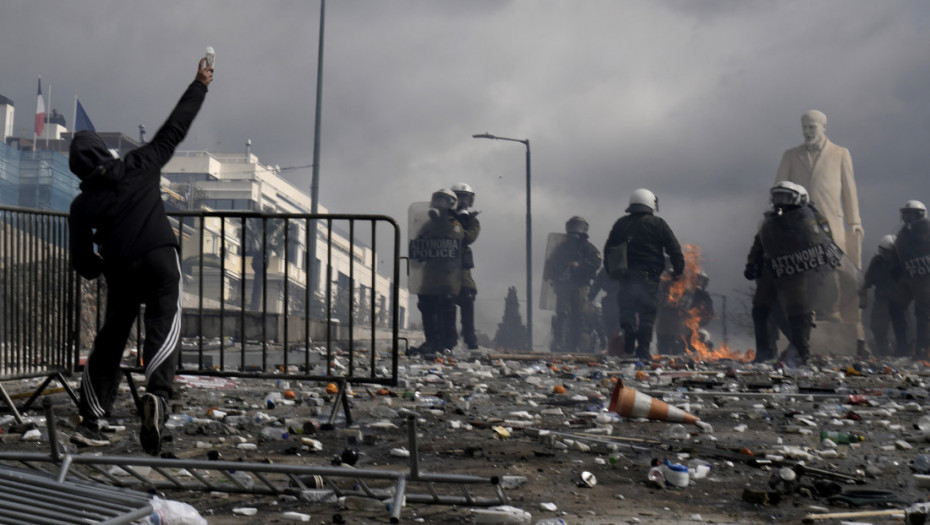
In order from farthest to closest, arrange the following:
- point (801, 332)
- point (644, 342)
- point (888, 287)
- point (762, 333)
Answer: point (888, 287) → point (644, 342) → point (762, 333) → point (801, 332)

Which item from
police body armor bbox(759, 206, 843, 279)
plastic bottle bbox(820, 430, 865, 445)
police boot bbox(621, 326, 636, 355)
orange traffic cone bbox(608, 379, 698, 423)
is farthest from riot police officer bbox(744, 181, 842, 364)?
plastic bottle bbox(820, 430, 865, 445)

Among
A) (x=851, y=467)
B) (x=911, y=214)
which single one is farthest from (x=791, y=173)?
(x=851, y=467)

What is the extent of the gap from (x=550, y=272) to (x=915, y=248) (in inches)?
341

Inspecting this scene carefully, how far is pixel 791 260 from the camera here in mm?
11945

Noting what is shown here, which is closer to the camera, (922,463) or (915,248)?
(922,463)

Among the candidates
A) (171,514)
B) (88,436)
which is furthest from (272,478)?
(88,436)

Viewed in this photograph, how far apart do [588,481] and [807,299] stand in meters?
8.84

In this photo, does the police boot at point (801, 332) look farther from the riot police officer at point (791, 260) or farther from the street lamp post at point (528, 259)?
the street lamp post at point (528, 259)

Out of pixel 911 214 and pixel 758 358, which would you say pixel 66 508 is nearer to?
pixel 758 358

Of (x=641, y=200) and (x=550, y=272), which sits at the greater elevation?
(x=641, y=200)

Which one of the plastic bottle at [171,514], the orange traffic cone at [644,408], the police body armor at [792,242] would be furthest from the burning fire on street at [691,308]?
the plastic bottle at [171,514]

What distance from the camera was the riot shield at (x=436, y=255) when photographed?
15.7 metres

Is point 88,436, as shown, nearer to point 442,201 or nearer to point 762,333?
point 762,333

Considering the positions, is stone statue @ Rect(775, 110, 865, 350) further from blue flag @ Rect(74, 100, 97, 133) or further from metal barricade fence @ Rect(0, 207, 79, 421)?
blue flag @ Rect(74, 100, 97, 133)
